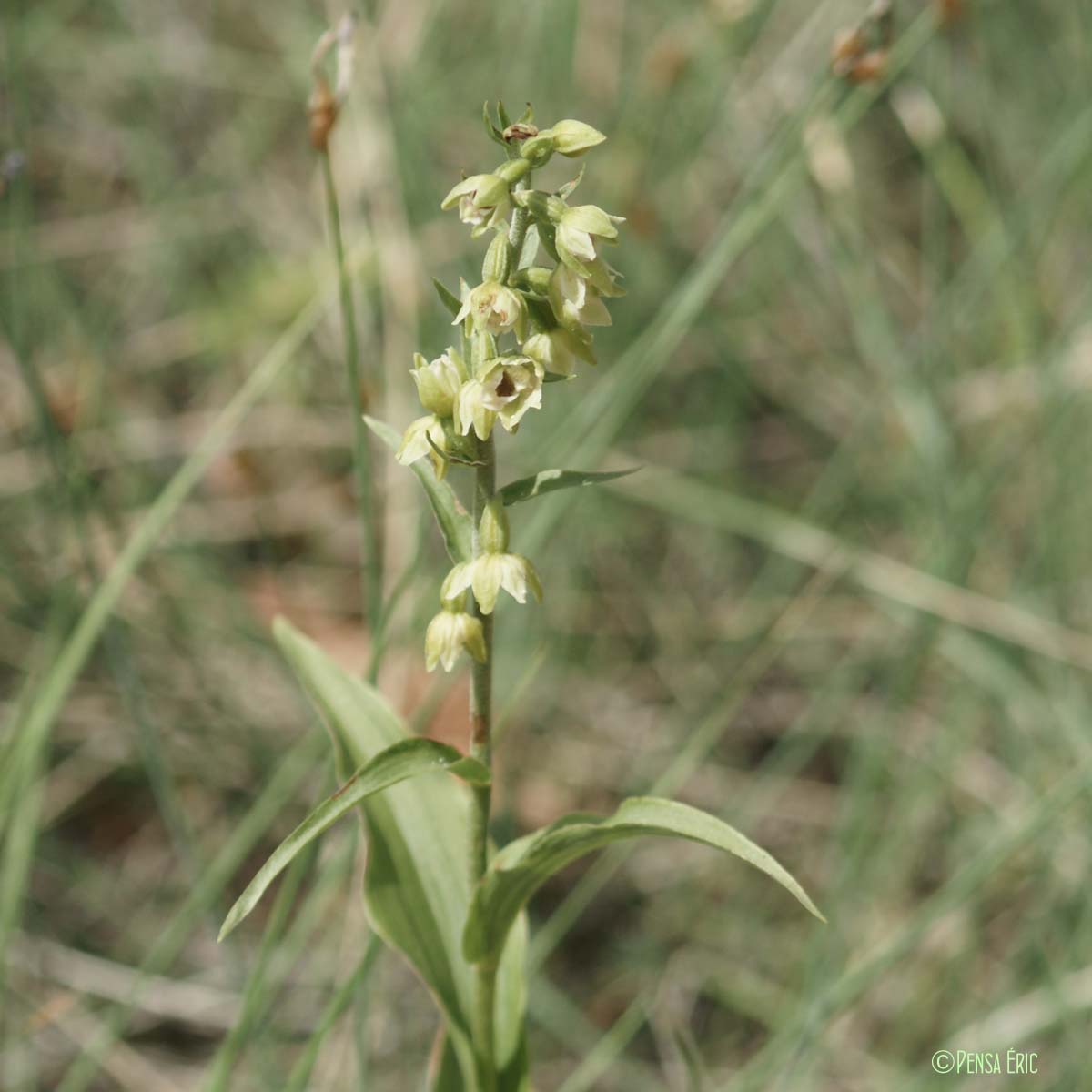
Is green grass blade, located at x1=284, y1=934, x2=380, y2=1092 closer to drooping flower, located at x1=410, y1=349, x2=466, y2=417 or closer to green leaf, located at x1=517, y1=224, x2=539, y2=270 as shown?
drooping flower, located at x1=410, y1=349, x2=466, y2=417

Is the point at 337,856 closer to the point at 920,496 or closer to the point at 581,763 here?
the point at 581,763

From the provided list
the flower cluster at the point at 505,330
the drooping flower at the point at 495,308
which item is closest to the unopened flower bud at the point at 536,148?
the flower cluster at the point at 505,330

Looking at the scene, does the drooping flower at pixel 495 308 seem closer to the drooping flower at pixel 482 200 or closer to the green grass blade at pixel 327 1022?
the drooping flower at pixel 482 200

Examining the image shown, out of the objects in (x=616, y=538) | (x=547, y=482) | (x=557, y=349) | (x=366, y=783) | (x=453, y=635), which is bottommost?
(x=366, y=783)

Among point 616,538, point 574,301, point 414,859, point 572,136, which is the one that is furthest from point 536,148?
point 616,538

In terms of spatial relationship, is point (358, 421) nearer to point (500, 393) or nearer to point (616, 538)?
point (500, 393)

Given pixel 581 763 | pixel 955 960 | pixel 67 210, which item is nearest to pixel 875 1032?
pixel 955 960

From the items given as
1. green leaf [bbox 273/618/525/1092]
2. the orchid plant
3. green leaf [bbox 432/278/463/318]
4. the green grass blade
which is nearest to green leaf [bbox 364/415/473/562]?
the orchid plant
